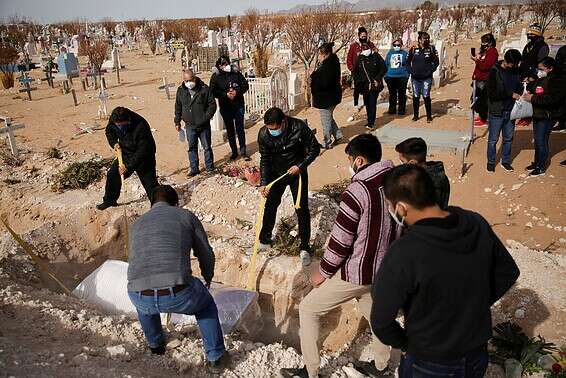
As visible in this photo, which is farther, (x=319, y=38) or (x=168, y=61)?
(x=168, y=61)

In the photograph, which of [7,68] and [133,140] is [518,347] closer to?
[133,140]

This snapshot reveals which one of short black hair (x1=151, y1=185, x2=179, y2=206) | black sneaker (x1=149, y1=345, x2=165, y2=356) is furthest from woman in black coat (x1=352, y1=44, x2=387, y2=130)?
black sneaker (x1=149, y1=345, x2=165, y2=356)

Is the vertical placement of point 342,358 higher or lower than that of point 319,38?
lower

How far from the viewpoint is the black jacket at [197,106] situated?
6.80m

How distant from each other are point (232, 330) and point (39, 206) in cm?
396

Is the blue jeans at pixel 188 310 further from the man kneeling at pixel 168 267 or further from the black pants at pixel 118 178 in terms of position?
the black pants at pixel 118 178

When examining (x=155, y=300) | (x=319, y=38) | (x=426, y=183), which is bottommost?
(x=155, y=300)

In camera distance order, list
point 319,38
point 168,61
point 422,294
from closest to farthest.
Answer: point 422,294
point 319,38
point 168,61

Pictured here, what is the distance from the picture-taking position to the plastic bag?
243 inches

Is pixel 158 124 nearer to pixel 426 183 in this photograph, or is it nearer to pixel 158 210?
pixel 158 210

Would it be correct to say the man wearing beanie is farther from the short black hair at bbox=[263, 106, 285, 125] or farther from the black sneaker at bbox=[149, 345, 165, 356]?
the black sneaker at bbox=[149, 345, 165, 356]

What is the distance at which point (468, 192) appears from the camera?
6598 mm

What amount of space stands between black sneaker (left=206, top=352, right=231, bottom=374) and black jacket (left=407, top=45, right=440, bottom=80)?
7155 millimetres

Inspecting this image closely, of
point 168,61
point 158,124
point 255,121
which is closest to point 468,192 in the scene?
point 255,121
